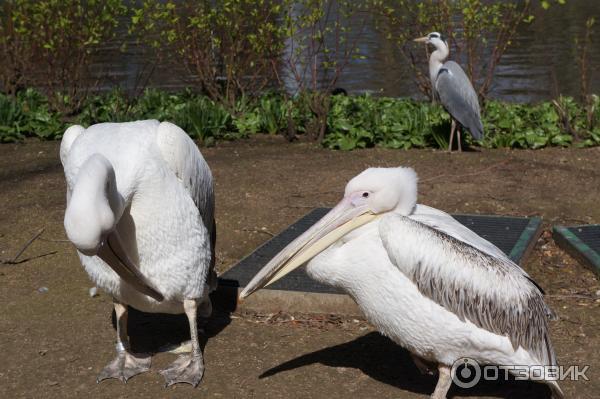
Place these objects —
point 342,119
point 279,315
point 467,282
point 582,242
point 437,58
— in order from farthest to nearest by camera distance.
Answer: point 437,58 < point 342,119 < point 582,242 < point 279,315 < point 467,282

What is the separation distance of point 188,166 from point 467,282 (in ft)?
4.56

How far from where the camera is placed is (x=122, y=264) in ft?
11.1

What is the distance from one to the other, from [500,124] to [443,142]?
0.64 m

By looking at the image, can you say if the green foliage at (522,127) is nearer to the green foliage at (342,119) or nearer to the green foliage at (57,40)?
the green foliage at (342,119)

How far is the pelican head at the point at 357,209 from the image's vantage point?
328 cm

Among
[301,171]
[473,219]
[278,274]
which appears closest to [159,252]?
[278,274]

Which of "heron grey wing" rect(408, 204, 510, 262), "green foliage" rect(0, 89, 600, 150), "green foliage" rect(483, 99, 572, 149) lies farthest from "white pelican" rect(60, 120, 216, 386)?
"green foliage" rect(483, 99, 572, 149)

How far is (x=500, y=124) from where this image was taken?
25.4 feet

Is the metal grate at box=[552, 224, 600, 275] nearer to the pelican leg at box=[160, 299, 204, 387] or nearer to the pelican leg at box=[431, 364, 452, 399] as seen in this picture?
the pelican leg at box=[431, 364, 452, 399]

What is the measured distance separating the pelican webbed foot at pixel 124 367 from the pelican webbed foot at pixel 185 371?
120 mm

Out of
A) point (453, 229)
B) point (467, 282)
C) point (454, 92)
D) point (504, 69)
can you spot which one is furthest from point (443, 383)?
point (504, 69)

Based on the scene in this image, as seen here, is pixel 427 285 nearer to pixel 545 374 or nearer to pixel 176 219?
pixel 545 374

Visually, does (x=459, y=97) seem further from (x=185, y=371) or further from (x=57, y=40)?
(x=185, y=371)

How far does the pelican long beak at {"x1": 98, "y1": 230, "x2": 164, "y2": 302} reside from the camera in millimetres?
3271
